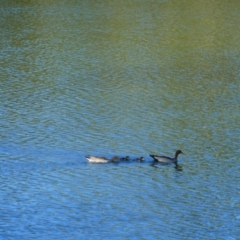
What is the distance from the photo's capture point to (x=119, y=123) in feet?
78.3

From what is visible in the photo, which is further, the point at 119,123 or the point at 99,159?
the point at 119,123

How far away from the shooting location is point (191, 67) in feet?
99.3

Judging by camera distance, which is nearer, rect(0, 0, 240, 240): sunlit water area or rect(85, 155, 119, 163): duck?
rect(0, 0, 240, 240): sunlit water area

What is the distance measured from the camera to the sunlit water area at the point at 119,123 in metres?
17.7

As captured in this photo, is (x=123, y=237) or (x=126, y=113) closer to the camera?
(x=123, y=237)

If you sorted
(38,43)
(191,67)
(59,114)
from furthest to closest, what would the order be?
1. (38,43)
2. (191,67)
3. (59,114)

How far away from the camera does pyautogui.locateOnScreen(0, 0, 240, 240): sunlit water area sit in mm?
17672

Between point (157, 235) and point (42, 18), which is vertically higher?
point (42, 18)

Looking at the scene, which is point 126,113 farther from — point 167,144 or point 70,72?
point 70,72

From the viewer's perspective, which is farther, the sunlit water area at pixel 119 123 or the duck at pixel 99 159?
the duck at pixel 99 159

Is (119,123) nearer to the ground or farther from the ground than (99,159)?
farther from the ground

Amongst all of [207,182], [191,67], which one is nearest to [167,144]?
[207,182]

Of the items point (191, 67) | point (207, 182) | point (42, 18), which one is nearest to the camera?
point (207, 182)

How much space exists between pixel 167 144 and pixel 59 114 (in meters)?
3.40
